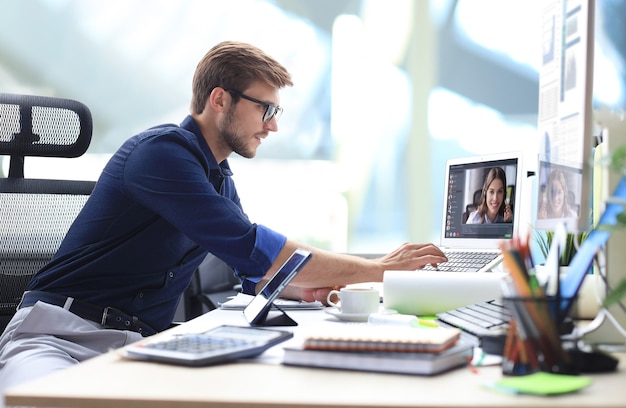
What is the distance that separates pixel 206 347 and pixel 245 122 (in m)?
1.20

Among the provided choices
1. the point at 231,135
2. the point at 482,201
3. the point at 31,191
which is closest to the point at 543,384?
the point at 482,201

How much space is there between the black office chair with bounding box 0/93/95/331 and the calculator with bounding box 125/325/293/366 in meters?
1.02

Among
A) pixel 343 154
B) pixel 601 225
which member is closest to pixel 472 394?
pixel 601 225

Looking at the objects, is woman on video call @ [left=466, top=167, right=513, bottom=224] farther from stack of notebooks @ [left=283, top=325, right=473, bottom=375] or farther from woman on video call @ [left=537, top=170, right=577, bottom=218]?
stack of notebooks @ [left=283, top=325, right=473, bottom=375]

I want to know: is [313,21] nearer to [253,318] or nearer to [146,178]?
[146,178]

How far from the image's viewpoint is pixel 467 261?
1.80 m

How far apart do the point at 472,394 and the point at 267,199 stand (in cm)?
263

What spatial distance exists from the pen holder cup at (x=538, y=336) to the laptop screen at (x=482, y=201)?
Answer: 1.01m

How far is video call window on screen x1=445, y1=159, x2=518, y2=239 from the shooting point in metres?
1.93

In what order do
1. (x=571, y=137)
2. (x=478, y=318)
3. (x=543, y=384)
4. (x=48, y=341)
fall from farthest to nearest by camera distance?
(x=48, y=341), (x=478, y=318), (x=571, y=137), (x=543, y=384)

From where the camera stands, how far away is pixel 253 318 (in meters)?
1.31

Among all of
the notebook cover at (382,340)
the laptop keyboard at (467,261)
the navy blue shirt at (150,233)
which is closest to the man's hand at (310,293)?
the navy blue shirt at (150,233)

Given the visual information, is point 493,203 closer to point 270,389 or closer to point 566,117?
point 566,117

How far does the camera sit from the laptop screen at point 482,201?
192 centimetres
